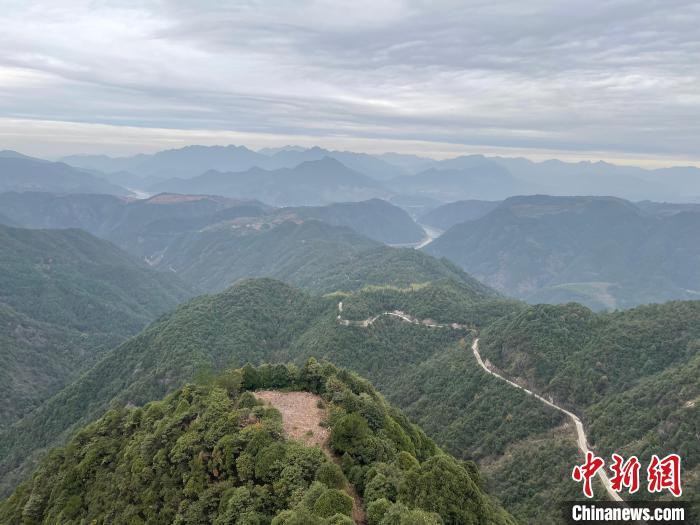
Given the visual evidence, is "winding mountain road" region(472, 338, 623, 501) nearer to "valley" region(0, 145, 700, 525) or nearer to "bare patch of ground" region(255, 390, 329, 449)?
"valley" region(0, 145, 700, 525)

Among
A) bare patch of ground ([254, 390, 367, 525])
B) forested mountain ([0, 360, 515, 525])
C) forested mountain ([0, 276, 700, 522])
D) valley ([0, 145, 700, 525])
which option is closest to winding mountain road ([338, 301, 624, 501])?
valley ([0, 145, 700, 525])

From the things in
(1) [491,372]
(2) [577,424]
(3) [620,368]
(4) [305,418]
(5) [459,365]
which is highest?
(4) [305,418]

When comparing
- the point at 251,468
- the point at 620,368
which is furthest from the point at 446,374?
the point at 251,468

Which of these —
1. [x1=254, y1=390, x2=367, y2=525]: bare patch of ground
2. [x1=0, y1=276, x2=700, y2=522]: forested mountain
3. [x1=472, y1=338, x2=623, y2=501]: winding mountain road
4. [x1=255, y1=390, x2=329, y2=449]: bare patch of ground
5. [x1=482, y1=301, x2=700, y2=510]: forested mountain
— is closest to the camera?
[x1=254, y1=390, x2=367, y2=525]: bare patch of ground

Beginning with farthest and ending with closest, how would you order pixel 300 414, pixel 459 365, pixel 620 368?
pixel 459 365 → pixel 620 368 → pixel 300 414

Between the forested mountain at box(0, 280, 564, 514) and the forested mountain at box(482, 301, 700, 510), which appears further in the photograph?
the forested mountain at box(0, 280, 564, 514)

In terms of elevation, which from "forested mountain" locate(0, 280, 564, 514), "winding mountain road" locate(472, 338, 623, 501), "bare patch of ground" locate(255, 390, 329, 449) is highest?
"bare patch of ground" locate(255, 390, 329, 449)

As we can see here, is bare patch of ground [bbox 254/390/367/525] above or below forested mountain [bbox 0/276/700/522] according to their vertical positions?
above

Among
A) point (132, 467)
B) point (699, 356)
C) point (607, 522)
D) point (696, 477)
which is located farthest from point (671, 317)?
point (132, 467)

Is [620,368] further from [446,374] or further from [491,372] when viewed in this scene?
[446,374]
